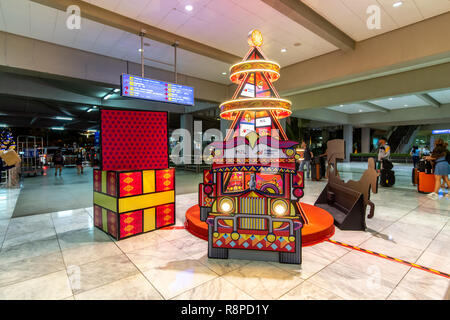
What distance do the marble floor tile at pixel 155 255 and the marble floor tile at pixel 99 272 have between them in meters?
0.09

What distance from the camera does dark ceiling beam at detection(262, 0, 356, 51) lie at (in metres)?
3.83

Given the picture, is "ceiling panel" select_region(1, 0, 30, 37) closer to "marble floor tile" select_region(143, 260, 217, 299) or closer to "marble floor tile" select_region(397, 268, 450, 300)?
"marble floor tile" select_region(143, 260, 217, 299)

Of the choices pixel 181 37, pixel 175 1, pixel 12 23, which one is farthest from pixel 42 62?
pixel 175 1

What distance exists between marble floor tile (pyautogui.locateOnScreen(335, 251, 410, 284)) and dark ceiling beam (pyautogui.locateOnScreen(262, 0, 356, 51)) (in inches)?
155

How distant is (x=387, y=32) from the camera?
5.17 m

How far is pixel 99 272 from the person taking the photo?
7.48 feet

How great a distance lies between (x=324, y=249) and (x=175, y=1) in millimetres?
4648

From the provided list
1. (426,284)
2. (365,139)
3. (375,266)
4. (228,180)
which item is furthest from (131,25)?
(365,139)

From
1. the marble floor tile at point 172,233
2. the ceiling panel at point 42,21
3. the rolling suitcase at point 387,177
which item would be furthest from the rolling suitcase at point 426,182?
the ceiling panel at point 42,21

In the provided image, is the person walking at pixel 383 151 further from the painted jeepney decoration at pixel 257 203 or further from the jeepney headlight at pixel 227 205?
the jeepney headlight at pixel 227 205

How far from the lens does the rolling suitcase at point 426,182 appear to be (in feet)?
20.9

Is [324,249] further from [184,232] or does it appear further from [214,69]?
[214,69]

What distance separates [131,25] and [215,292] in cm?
497
